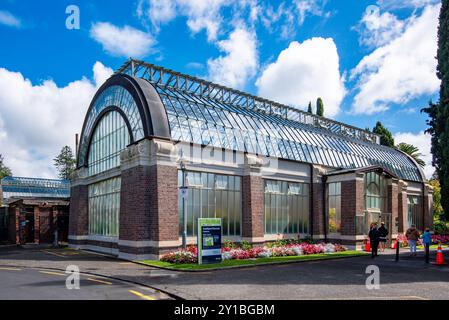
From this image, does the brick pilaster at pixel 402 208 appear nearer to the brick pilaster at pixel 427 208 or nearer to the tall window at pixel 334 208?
the brick pilaster at pixel 427 208

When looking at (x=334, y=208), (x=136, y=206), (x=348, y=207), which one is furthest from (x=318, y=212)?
(x=136, y=206)

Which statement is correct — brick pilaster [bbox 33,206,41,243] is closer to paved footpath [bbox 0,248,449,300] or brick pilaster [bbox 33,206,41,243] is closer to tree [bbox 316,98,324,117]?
paved footpath [bbox 0,248,449,300]

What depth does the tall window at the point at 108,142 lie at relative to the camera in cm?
2448

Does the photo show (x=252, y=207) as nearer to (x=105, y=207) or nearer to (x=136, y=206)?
(x=136, y=206)

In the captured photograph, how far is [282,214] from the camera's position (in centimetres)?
2584

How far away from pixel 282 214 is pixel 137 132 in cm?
1078

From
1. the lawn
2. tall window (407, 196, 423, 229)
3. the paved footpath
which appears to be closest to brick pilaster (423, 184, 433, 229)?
tall window (407, 196, 423, 229)

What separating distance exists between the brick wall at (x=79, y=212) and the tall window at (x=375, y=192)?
19809 mm

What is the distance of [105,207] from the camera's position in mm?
25250

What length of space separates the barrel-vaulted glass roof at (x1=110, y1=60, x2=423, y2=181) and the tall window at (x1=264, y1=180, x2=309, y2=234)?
210 centimetres

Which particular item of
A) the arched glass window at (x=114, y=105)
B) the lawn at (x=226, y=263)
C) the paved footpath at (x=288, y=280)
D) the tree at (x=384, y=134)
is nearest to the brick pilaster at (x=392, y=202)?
the lawn at (x=226, y=263)
